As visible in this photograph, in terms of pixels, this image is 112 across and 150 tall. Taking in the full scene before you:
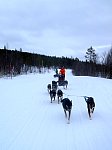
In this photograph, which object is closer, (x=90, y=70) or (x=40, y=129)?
(x=40, y=129)

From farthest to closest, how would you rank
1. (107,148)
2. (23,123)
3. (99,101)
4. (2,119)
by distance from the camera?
(99,101) < (2,119) < (23,123) < (107,148)

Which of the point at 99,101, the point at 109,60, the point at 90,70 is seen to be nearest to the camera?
the point at 99,101

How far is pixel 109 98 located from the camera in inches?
541

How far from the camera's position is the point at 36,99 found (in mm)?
13781

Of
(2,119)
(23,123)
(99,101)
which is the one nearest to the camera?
(23,123)

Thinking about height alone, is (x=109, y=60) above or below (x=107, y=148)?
above

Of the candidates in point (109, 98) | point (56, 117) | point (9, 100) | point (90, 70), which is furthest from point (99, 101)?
point (90, 70)

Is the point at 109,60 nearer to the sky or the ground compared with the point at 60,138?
nearer to the sky

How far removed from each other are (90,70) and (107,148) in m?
55.5

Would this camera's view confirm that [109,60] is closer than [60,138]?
No

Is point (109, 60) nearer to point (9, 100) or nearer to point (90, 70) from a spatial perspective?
point (90, 70)

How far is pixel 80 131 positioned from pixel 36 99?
6276 millimetres

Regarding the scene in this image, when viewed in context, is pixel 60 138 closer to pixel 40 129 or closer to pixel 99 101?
pixel 40 129

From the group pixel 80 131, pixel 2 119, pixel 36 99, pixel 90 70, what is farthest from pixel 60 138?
pixel 90 70
